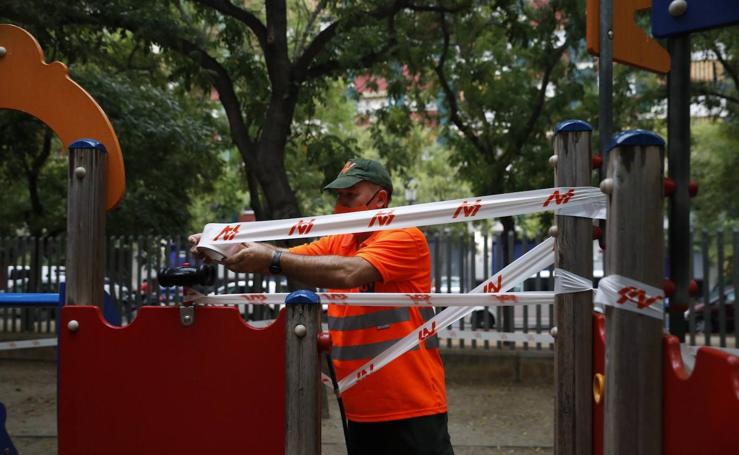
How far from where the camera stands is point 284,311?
2.57 meters

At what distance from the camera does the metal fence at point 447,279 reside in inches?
349

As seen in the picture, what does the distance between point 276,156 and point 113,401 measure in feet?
18.2

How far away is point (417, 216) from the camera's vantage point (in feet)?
9.10

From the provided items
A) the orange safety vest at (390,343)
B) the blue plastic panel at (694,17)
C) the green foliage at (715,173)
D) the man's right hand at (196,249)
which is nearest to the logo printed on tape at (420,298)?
the orange safety vest at (390,343)

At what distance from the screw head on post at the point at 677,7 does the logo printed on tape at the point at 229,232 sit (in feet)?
5.34

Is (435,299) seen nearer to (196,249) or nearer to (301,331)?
(301,331)

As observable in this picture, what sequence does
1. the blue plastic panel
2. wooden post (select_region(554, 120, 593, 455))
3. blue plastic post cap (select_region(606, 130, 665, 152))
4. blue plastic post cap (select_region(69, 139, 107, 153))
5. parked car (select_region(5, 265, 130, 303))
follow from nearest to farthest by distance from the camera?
blue plastic post cap (select_region(606, 130, 665, 152))
the blue plastic panel
wooden post (select_region(554, 120, 593, 455))
blue plastic post cap (select_region(69, 139, 107, 153))
parked car (select_region(5, 265, 130, 303))

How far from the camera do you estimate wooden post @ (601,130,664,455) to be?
80.9 inches

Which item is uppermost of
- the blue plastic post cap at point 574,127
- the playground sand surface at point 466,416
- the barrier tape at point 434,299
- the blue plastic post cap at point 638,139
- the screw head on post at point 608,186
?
the blue plastic post cap at point 574,127

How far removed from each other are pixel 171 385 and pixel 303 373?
0.56 metres

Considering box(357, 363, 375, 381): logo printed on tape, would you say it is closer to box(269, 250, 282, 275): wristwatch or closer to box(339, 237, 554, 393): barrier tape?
box(339, 237, 554, 393): barrier tape

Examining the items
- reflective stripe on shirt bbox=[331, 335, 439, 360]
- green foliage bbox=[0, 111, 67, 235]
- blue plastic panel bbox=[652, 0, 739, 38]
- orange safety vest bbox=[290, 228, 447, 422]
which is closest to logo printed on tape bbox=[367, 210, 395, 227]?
orange safety vest bbox=[290, 228, 447, 422]

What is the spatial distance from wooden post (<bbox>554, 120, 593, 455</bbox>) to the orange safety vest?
51 cm

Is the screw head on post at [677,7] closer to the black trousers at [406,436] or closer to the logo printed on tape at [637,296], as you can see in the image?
the logo printed on tape at [637,296]
